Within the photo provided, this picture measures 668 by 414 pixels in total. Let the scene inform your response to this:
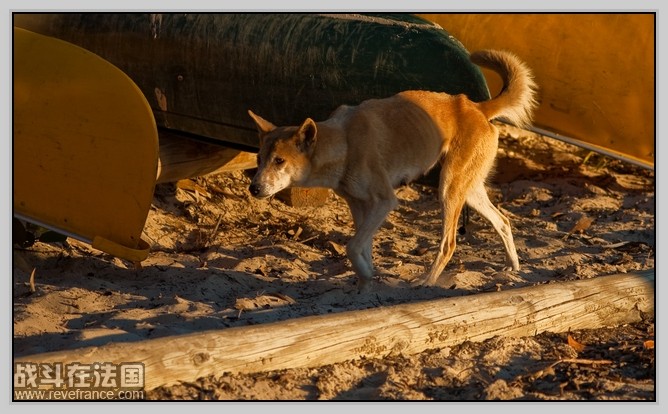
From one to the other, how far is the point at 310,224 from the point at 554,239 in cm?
189

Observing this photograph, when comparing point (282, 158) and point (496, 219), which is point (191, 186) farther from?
point (496, 219)

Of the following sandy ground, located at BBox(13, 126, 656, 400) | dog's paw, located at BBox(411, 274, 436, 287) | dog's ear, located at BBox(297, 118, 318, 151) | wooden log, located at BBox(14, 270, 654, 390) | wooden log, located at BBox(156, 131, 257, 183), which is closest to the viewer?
wooden log, located at BBox(14, 270, 654, 390)

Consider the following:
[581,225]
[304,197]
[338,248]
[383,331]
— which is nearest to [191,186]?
[304,197]

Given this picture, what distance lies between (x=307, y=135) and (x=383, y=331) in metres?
1.54

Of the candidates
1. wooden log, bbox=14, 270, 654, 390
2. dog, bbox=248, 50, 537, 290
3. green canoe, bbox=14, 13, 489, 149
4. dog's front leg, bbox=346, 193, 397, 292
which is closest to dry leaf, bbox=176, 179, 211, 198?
green canoe, bbox=14, 13, 489, 149

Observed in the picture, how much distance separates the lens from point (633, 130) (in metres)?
9.23

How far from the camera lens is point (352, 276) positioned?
6516 mm

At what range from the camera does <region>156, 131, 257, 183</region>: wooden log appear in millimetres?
7758

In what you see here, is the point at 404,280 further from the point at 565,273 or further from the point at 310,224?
the point at 310,224

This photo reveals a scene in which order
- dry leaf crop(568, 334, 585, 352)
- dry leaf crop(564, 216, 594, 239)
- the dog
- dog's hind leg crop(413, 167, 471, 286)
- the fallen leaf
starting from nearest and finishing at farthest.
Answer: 1. dry leaf crop(568, 334, 585, 352)
2. the dog
3. dog's hind leg crop(413, 167, 471, 286)
4. the fallen leaf
5. dry leaf crop(564, 216, 594, 239)

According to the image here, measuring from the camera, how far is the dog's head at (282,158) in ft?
19.3

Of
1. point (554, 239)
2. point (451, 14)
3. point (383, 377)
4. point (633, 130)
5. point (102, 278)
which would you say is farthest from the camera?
point (451, 14)

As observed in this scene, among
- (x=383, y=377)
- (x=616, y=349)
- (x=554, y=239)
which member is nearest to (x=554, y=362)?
(x=616, y=349)
